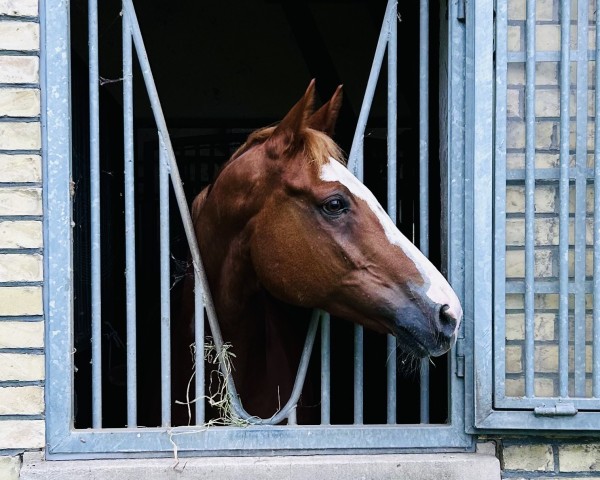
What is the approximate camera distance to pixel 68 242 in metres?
2.26

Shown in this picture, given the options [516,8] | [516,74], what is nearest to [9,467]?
[516,74]

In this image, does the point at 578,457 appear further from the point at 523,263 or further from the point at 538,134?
the point at 538,134

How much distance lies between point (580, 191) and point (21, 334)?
1786 mm

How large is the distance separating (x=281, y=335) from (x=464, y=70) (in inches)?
47.4

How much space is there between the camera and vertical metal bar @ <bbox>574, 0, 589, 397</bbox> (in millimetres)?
2281

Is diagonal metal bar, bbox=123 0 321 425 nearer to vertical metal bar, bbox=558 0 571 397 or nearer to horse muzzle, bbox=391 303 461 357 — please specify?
horse muzzle, bbox=391 303 461 357

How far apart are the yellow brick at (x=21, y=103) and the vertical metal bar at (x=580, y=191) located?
5.50ft

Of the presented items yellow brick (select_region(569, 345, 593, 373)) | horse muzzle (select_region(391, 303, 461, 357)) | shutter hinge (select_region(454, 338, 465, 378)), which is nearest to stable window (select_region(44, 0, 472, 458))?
shutter hinge (select_region(454, 338, 465, 378))

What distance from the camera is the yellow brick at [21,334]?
224 centimetres

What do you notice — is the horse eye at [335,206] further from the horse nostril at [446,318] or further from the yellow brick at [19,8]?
the yellow brick at [19,8]

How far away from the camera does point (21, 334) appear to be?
2.24 meters

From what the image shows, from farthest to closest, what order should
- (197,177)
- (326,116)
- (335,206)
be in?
1. (197,177)
2. (326,116)
3. (335,206)

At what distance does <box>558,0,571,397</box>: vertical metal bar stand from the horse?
1.36 ft

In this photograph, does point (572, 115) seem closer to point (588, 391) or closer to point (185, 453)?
point (588, 391)
